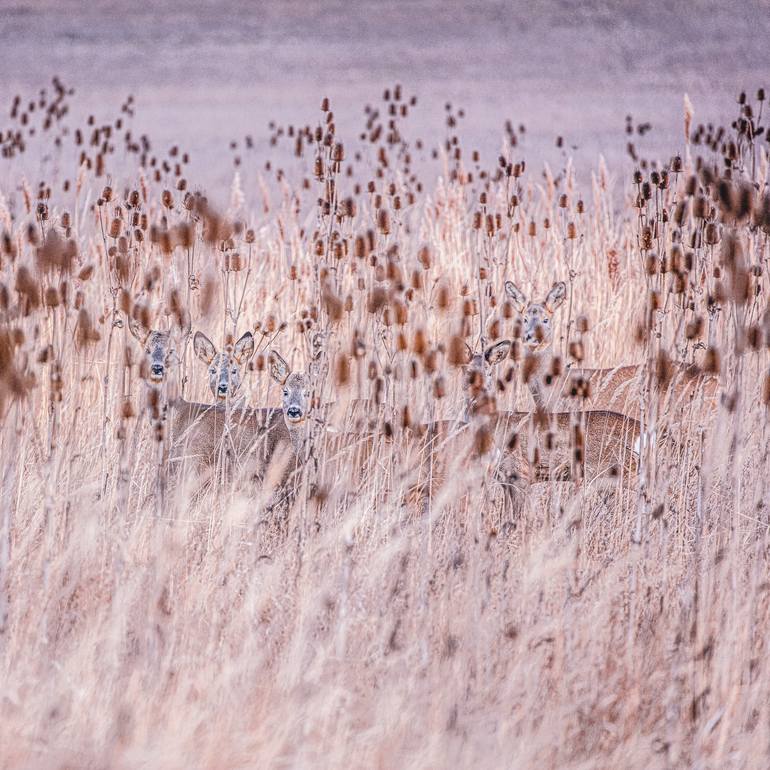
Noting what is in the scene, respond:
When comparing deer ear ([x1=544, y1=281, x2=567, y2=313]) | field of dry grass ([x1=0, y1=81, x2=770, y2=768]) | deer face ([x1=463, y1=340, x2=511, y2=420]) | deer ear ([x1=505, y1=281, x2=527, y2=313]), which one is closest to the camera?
field of dry grass ([x1=0, y1=81, x2=770, y2=768])

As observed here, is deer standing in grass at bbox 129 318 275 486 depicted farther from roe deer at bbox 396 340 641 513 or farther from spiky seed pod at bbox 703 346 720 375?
spiky seed pod at bbox 703 346 720 375

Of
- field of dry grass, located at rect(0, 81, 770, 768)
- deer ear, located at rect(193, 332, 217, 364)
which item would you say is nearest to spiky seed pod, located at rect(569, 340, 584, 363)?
field of dry grass, located at rect(0, 81, 770, 768)

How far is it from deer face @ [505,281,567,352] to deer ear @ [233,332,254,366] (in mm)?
1108

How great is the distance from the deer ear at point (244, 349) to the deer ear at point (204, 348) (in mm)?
109

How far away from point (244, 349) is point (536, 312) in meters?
1.41

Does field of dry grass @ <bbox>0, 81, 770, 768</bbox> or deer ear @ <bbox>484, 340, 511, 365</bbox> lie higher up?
deer ear @ <bbox>484, 340, 511, 365</bbox>

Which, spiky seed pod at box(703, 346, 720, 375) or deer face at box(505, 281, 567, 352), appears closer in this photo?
spiky seed pod at box(703, 346, 720, 375)

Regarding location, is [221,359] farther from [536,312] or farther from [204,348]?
[536,312]

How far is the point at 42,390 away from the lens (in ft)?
18.1

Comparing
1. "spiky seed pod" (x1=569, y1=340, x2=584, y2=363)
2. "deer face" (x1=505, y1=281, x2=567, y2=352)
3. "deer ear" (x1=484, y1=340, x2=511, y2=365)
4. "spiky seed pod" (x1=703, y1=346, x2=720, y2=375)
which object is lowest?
"spiky seed pod" (x1=703, y1=346, x2=720, y2=375)

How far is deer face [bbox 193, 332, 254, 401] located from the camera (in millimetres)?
4895

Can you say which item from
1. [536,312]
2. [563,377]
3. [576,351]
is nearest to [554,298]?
[536,312]

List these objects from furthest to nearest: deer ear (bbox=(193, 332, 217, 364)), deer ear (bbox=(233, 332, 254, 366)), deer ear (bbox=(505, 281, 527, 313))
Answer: deer ear (bbox=(505, 281, 527, 313)), deer ear (bbox=(193, 332, 217, 364)), deer ear (bbox=(233, 332, 254, 366))

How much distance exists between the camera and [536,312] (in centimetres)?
546
